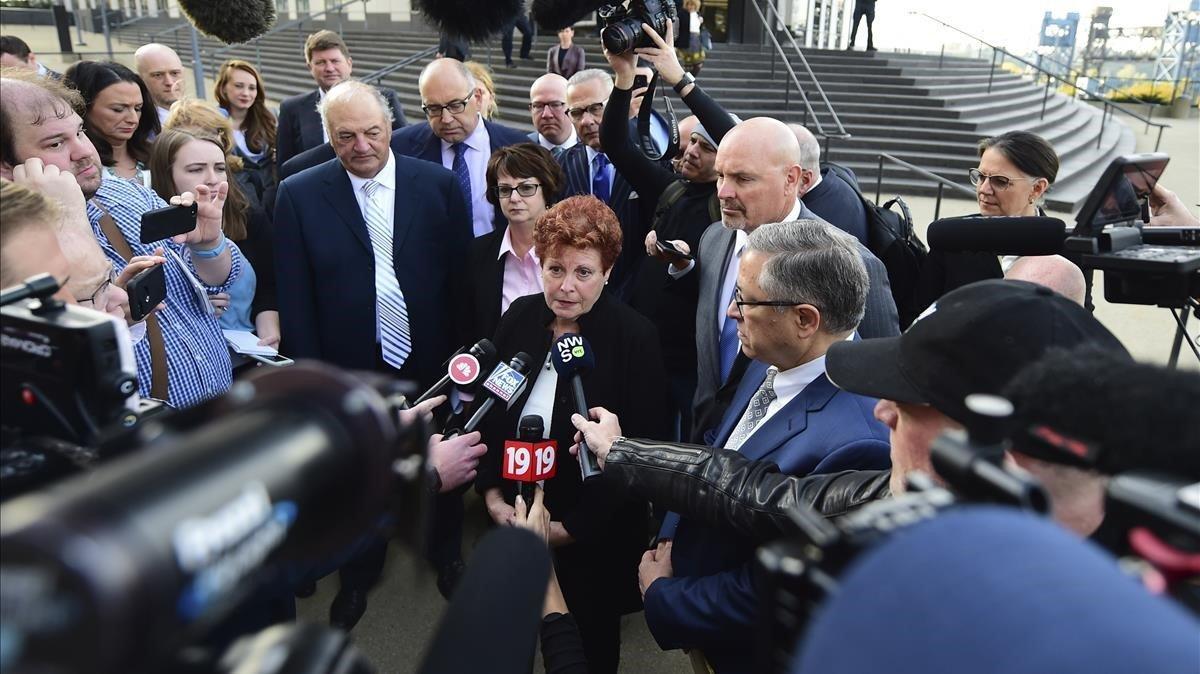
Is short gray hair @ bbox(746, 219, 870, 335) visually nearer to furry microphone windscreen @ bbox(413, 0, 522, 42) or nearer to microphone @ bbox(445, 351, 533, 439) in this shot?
microphone @ bbox(445, 351, 533, 439)

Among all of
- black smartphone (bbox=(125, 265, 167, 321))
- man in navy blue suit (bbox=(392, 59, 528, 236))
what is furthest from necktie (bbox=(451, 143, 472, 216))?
black smartphone (bbox=(125, 265, 167, 321))

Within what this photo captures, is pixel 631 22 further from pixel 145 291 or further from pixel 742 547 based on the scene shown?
pixel 742 547

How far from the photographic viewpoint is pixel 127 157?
364cm

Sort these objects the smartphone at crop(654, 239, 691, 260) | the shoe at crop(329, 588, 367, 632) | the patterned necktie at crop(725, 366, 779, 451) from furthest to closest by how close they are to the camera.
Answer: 1. the smartphone at crop(654, 239, 691, 260)
2. the shoe at crop(329, 588, 367, 632)
3. the patterned necktie at crop(725, 366, 779, 451)

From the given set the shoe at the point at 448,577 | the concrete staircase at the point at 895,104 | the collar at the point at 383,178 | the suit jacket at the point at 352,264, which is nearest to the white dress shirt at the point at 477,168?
the suit jacket at the point at 352,264

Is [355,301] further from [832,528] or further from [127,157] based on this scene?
[832,528]

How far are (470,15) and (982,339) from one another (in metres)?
2.19

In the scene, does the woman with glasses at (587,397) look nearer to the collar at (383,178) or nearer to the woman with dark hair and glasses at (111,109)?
the collar at (383,178)

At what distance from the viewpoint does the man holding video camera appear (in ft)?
7.20

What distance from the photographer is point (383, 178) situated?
3281mm

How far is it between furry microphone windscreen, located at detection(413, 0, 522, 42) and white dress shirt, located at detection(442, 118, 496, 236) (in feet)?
4.55

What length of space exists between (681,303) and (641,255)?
0.77 m

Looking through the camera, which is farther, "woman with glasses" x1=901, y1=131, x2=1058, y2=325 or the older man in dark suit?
the older man in dark suit

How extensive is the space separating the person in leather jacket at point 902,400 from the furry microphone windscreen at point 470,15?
165 cm
